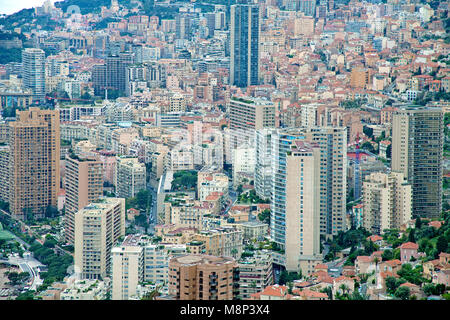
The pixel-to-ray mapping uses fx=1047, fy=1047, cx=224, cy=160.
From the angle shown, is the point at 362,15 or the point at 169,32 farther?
the point at 169,32

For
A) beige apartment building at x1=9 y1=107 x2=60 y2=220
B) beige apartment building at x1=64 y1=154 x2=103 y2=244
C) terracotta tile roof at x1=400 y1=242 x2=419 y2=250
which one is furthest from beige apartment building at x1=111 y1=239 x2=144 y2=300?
beige apartment building at x1=9 y1=107 x2=60 y2=220

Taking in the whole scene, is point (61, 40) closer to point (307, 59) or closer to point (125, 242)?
point (307, 59)

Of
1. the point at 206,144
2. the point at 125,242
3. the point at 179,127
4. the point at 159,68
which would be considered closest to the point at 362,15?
the point at 159,68

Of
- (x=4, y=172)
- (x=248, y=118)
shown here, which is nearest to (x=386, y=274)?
(x=4, y=172)

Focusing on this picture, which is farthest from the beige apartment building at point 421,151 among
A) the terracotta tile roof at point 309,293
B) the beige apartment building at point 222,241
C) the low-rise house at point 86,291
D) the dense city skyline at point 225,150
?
the low-rise house at point 86,291

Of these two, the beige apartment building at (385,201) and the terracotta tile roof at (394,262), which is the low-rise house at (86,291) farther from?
the beige apartment building at (385,201)
